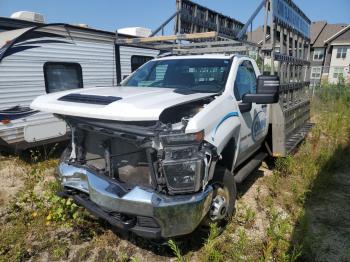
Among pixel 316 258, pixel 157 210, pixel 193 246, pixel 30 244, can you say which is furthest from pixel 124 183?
pixel 316 258

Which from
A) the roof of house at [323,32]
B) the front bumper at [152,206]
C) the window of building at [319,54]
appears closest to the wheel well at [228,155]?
the front bumper at [152,206]

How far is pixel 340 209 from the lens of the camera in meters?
4.28

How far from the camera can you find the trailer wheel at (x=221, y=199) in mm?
3232

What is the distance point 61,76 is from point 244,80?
4.06 metres

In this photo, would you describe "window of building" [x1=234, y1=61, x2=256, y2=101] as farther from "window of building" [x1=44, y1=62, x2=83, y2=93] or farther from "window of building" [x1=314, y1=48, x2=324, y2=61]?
"window of building" [x1=314, y1=48, x2=324, y2=61]

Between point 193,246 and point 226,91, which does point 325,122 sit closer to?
point 226,91

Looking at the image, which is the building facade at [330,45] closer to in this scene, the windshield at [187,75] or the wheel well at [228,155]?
the windshield at [187,75]

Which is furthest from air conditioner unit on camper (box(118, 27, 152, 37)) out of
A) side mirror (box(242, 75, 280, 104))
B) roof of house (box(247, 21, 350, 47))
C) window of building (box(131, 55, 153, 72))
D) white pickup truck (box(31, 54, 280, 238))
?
roof of house (box(247, 21, 350, 47))

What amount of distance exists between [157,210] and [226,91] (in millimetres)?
1836

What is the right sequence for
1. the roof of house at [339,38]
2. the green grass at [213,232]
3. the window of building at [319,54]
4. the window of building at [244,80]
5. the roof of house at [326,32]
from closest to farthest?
1. the green grass at [213,232]
2. the window of building at [244,80]
3. the roof of house at [339,38]
4. the window of building at [319,54]
5. the roof of house at [326,32]

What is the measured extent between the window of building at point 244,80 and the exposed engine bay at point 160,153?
38.2 inches

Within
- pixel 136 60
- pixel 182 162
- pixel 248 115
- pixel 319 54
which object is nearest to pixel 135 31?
pixel 136 60

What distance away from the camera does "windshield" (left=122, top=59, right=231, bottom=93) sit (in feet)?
13.0

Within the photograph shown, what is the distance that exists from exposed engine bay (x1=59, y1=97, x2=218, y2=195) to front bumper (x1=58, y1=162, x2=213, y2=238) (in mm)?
91
